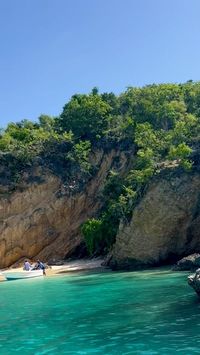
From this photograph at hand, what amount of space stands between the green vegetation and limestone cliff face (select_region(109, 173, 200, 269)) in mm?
1381

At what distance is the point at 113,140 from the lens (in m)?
47.9

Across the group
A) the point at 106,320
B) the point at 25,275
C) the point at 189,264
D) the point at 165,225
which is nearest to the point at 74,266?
the point at 25,275

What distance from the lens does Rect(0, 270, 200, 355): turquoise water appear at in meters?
10.5

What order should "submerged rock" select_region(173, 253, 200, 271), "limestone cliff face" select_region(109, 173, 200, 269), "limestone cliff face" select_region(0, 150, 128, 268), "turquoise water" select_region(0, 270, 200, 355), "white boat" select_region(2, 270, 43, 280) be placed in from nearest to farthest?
"turquoise water" select_region(0, 270, 200, 355) → "submerged rock" select_region(173, 253, 200, 271) → "white boat" select_region(2, 270, 43, 280) → "limestone cliff face" select_region(109, 173, 200, 269) → "limestone cliff face" select_region(0, 150, 128, 268)

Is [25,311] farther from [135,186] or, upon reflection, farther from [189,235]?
[135,186]

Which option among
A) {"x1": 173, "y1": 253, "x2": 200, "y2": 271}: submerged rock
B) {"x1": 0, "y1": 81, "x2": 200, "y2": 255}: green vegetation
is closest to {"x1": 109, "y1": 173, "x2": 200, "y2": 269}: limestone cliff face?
{"x1": 0, "y1": 81, "x2": 200, "y2": 255}: green vegetation

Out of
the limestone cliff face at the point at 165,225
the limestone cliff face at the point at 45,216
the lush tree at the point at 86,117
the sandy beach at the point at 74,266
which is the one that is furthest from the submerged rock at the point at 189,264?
the lush tree at the point at 86,117

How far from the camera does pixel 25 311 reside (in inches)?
679

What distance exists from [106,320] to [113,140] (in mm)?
35225

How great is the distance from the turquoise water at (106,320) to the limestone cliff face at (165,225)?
10.7 meters

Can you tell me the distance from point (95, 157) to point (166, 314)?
35.2m

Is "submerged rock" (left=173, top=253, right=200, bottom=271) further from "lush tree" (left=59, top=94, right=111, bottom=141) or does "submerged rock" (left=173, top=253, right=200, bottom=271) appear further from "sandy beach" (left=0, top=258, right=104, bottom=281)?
"lush tree" (left=59, top=94, right=111, bottom=141)

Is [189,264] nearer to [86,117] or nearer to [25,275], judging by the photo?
[25,275]

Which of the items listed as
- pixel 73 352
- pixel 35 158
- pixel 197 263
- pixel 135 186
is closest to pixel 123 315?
pixel 73 352
